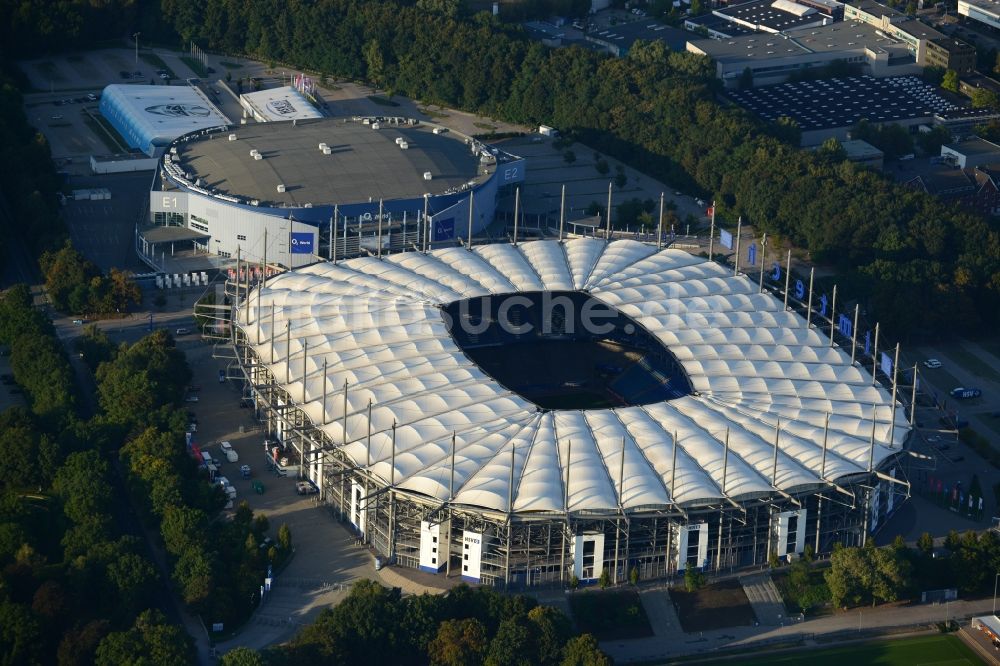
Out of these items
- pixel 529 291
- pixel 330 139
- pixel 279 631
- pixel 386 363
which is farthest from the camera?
pixel 330 139

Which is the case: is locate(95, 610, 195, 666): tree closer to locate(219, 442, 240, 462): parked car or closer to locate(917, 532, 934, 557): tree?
locate(219, 442, 240, 462): parked car

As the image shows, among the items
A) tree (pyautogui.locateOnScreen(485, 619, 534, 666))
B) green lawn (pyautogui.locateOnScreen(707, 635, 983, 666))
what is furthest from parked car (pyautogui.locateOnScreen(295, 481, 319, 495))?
green lawn (pyautogui.locateOnScreen(707, 635, 983, 666))

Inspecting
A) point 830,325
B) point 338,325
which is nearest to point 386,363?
point 338,325

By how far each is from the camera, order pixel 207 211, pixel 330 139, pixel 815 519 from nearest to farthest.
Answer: pixel 815 519 → pixel 207 211 → pixel 330 139

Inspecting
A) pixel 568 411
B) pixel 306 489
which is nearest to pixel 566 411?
pixel 568 411

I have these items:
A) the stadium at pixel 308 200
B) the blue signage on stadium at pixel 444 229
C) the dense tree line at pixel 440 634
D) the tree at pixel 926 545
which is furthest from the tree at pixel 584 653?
the blue signage on stadium at pixel 444 229

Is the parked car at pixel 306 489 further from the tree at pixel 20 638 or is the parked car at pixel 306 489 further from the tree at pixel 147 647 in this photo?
the tree at pixel 20 638

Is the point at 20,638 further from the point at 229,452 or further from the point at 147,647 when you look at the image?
the point at 229,452

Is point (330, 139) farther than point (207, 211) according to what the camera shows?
Yes

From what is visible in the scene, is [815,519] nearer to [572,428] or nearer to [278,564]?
[572,428]

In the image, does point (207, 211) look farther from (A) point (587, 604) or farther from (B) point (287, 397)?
(A) point (587, 604)
